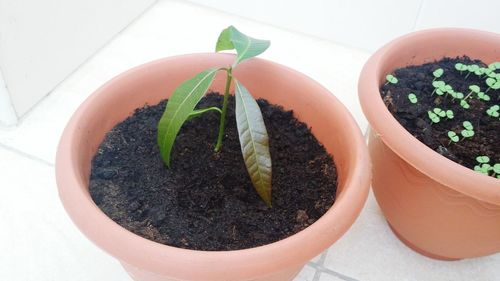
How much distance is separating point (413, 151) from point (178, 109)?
37cm

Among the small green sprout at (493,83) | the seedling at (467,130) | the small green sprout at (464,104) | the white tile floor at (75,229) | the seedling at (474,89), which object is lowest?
the white tile floor at (75,229)

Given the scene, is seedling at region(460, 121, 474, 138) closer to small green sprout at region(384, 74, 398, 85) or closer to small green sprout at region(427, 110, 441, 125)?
small green sprout at region(427, 110, 441, 125)

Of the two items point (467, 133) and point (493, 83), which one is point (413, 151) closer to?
point (467, 133)

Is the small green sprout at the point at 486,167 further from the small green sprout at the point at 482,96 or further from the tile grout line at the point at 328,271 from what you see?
the tile grout line at the point at 328,271

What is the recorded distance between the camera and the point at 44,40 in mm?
1113

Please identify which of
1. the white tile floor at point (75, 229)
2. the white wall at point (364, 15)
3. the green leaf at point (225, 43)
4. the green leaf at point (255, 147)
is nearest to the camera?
the green leaf at point (255, 147)

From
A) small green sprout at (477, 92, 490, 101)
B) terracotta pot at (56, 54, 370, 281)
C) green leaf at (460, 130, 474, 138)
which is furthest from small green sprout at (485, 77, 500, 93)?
terracotta pot at (56, 54, 370, 281)

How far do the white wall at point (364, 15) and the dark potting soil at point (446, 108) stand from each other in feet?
1.15

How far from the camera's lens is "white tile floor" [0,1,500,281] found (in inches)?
34.3

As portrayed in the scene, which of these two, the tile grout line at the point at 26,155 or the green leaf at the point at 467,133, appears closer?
the green leaf at the point at 467,133

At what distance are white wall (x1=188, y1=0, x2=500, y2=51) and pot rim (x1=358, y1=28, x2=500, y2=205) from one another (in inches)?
19.6

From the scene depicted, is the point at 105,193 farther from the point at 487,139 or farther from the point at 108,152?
the point at 487,139

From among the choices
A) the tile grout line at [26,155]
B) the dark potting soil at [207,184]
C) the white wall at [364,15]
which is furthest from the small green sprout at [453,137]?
the tile grout line at [26,155]

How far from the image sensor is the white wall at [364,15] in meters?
1.24
